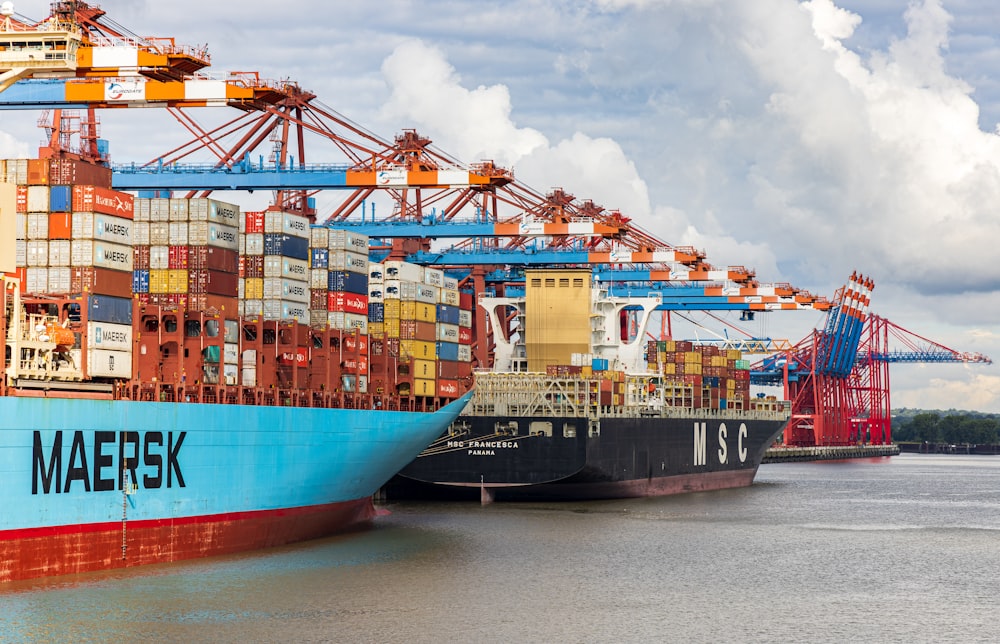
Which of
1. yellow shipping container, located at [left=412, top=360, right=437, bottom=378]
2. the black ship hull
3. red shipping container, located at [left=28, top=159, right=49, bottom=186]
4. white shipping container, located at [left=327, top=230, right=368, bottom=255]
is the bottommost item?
the black ship hull

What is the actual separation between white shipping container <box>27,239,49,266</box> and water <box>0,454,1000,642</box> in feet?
27.3

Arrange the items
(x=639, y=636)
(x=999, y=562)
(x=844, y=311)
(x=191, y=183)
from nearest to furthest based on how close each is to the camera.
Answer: (x=639, y=636)
(x=999, y=562)
(x=191, y=183)
(x=844, y=311)

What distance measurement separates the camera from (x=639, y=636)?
2778cm

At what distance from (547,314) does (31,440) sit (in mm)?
36472

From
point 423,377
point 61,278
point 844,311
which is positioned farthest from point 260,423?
point 844,311

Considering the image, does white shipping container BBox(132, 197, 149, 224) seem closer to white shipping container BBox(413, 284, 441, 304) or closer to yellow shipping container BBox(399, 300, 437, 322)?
yellow shipping container BBox(399, 300, 437, 322)

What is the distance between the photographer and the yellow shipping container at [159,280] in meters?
36.7

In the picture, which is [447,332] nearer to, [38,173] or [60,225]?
[60,225]

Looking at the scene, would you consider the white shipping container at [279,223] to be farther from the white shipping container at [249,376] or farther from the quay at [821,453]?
the quay at [821,453]

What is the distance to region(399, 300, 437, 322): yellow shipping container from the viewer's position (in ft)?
160

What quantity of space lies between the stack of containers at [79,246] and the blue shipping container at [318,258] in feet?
33.8

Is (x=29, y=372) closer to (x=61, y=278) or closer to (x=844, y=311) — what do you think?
(x=61, y=278)

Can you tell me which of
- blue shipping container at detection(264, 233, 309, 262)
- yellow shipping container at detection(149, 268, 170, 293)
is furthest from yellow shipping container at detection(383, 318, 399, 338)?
yellow shipping container at detection(149, 268, 170, 293)

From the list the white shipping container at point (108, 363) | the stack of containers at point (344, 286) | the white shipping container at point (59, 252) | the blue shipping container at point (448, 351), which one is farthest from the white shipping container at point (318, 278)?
the white shipping container at point (59, 252)
